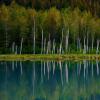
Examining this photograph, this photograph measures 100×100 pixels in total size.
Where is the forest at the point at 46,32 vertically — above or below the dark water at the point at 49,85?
above

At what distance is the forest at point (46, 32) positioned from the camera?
93938 millimetres

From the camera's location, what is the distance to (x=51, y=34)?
101 metres

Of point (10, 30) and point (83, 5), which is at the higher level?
point (83, 5)

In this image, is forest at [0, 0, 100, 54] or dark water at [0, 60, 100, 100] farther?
forest at [0, 0, 100, 54]

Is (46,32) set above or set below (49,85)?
above

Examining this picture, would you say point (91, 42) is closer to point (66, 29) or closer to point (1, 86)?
point (66, 29)

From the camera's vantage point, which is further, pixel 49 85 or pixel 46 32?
pixel 46 32

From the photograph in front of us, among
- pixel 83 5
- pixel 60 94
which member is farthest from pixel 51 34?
pixel 60 94

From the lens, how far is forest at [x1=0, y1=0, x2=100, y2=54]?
308ft

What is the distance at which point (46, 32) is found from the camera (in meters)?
99.6

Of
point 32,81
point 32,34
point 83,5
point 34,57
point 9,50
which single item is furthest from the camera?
point 83,5

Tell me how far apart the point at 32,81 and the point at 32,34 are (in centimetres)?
5342

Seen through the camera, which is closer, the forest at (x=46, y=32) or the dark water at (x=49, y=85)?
the dark water at (x=49, y=85)

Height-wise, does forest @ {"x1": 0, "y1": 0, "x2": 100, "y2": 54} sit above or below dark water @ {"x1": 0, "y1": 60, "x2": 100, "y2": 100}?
above
